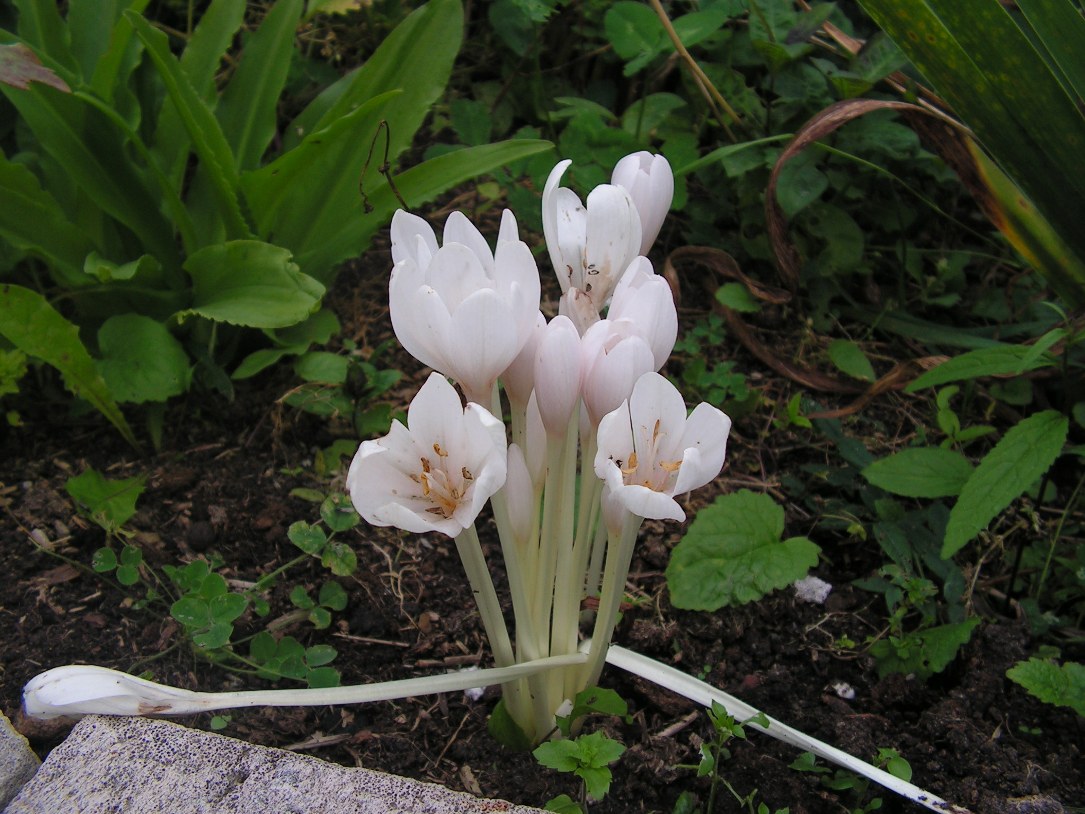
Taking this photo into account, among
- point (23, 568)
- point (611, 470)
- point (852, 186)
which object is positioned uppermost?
point (611, 470)

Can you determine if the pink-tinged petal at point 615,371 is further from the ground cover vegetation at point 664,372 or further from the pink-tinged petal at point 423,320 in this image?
the ground cover vegetation at point 664,372

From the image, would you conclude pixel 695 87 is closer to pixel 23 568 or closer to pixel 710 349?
pixel 710 349

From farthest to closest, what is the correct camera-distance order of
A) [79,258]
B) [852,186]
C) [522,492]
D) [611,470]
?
[852,186], [79,258], [522,492], [611,470]

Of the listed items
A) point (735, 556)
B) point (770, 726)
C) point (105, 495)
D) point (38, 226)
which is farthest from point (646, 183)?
point (38, 226)

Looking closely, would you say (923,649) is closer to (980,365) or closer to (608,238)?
(980,365)

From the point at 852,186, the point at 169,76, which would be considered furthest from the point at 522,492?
the point at 852,186

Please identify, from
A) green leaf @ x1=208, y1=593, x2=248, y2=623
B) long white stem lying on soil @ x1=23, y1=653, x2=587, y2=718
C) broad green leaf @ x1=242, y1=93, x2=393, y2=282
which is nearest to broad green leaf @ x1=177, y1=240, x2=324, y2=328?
broad green leaf @ x1=242, y1=93, x2=393, y2=282
